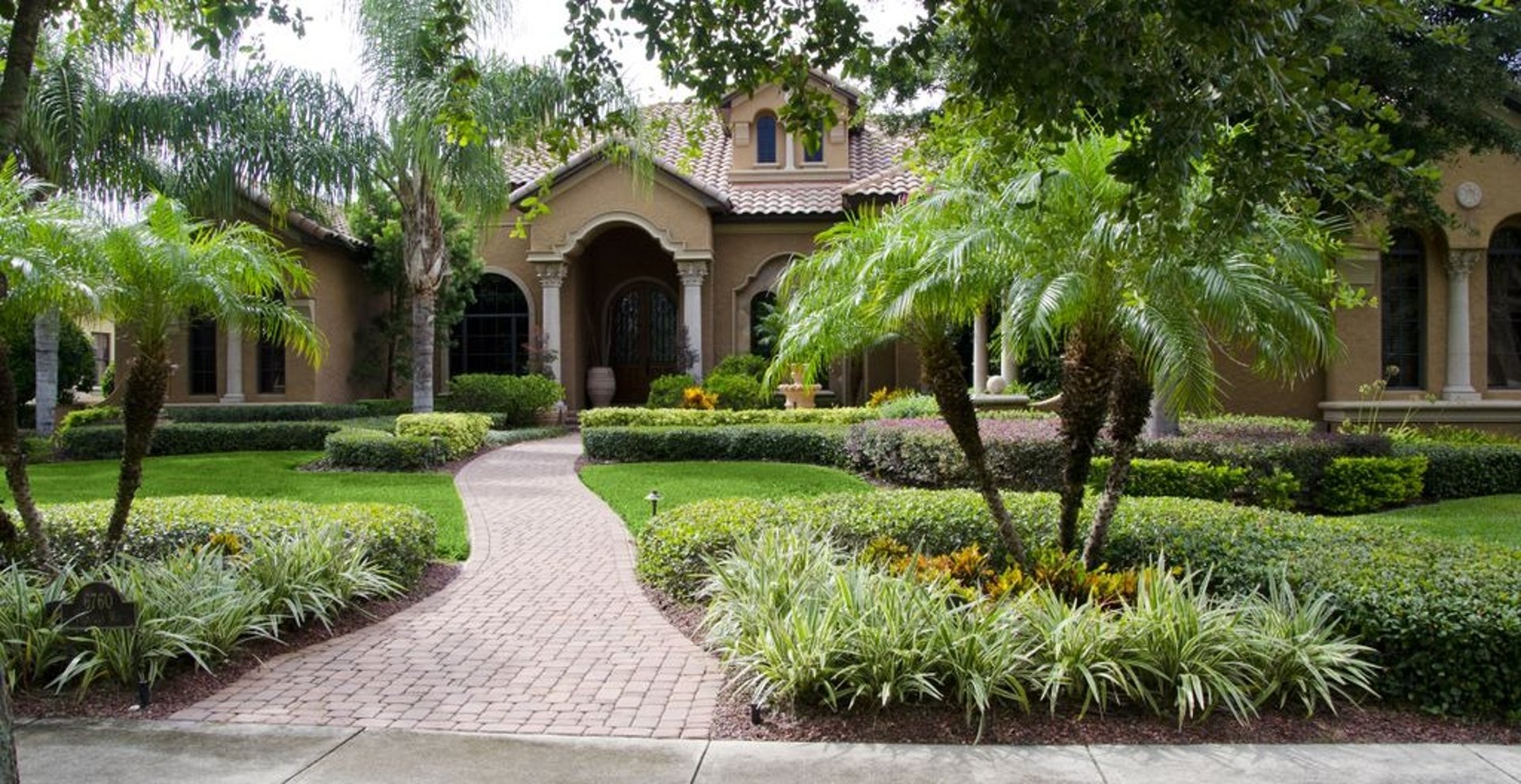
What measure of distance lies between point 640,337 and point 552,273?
12.4 feet

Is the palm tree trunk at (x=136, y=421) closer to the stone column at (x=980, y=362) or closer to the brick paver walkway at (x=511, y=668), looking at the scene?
the brick paver walkway at (x=511, y=668)

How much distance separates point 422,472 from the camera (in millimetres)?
14344

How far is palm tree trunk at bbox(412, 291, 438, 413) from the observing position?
60.3ft

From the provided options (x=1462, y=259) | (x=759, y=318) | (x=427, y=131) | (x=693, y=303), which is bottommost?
(x=759, y=318)

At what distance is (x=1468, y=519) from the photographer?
34.2 feet

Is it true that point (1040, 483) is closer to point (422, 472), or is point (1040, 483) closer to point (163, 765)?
point (422, 472)

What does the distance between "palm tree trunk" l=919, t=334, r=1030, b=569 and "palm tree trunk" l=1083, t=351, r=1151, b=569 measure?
0.45 metres

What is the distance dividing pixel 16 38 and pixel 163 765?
2966mm

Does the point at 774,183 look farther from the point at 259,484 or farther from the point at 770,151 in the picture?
the point at 259,484

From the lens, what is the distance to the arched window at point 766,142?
23.7m

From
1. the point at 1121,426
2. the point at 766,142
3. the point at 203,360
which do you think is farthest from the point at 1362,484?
the point at 203,360

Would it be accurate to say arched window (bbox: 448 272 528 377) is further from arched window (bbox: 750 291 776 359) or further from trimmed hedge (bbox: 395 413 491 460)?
trimmed hedge (bbox: 395 413 491 460)

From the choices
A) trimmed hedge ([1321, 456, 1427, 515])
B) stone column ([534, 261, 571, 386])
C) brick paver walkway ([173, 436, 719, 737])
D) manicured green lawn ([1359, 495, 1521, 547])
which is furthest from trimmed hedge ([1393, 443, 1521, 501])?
stone column ([534, 261, 571, 386])

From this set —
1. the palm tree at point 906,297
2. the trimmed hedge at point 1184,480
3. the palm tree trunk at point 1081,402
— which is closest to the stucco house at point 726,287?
the trimmed hedge at point 1184,480
